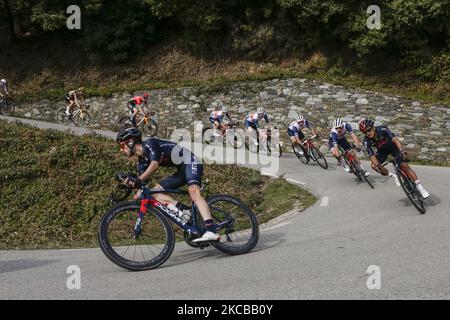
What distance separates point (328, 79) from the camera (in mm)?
23281

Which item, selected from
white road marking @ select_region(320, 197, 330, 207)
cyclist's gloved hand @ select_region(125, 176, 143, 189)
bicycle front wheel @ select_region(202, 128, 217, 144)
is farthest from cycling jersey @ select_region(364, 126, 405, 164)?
bicycle front wheel @ select_region(202, 128, 217, 144)

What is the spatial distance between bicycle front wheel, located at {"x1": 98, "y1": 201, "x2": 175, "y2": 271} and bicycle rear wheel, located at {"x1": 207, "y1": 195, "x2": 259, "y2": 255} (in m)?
0.75

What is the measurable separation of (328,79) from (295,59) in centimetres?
303

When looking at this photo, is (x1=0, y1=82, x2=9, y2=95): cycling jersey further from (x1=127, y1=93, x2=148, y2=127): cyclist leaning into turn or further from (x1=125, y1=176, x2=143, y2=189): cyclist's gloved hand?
(x1=125, y1=176, x2=143, y2=189): cyclist's gloved hand

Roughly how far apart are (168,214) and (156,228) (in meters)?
0.28

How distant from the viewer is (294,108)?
75.9 ft

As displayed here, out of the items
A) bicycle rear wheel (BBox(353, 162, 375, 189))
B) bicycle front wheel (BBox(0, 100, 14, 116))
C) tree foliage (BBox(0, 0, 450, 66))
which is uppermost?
tree foliage (BBox(0, 0, 450, 66))

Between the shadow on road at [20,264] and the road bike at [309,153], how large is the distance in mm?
11319

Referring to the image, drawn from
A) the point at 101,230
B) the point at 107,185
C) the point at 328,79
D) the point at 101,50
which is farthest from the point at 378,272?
the point at 101,50

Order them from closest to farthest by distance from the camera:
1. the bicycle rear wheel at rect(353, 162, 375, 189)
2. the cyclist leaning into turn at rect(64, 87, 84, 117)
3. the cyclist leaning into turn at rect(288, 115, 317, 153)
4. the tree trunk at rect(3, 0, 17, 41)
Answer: the bicycle rear wheel at rect(353, 162, 375, 189) < the cyclist leaning into turn at rect(288, 115, 317, 153) < the cyclist leaning into turn at rect(64, 87, 84, 117) < the tree trunk at rect(3, 0, 17, 41)

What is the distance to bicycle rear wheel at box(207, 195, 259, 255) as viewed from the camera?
7.35 meters

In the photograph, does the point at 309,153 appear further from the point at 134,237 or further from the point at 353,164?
the point at 134,237

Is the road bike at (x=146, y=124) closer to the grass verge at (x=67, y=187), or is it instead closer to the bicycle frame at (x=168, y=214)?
the grass verge at (x=67, y=187)
